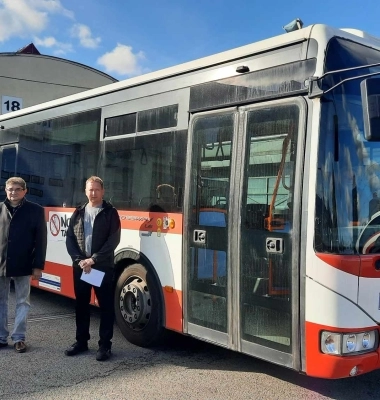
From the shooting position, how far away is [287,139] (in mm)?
3670

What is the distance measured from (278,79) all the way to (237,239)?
4.53ft

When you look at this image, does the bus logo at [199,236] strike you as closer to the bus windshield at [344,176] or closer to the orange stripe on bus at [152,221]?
the orange stripe on bus at [152,221]

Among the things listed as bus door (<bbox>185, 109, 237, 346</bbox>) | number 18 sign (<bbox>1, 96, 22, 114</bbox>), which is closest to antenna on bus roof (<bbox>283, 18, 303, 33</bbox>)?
bus door (<bbox>185, 109, 237, 346</bbox>)

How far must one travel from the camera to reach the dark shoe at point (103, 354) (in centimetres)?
461

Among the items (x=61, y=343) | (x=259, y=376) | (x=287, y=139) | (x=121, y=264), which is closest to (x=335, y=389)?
(x=259, y=376)

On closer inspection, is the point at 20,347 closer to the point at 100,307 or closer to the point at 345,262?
the point at 100,307

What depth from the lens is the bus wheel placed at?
4.76m

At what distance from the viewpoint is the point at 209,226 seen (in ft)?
13.8

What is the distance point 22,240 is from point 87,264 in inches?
33.2

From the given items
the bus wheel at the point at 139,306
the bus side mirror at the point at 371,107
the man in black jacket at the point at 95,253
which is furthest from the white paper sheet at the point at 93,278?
the bus side mirror at the point at 371,107

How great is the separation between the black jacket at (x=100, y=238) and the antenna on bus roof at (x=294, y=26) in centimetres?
243

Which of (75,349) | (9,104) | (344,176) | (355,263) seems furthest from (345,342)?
(9,104)

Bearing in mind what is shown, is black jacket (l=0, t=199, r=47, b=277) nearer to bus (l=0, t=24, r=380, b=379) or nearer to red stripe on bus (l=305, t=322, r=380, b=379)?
bus (l=0, t=24, r=380, b=379)

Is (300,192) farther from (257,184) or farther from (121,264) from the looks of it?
(121,264)
